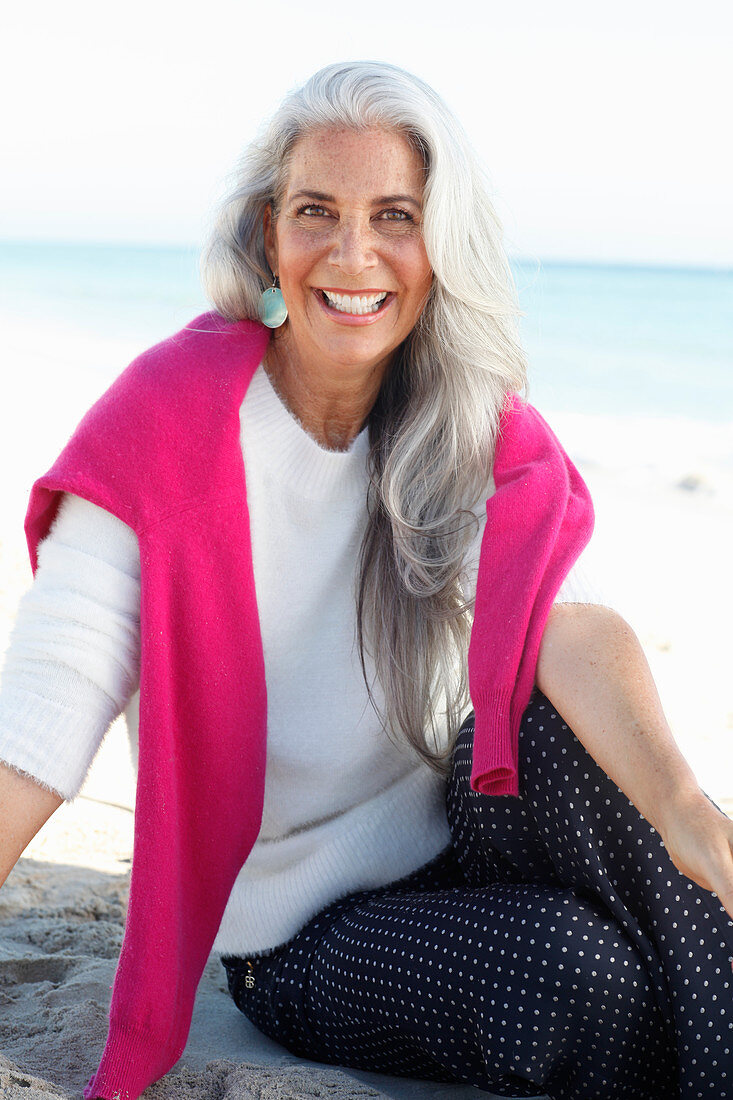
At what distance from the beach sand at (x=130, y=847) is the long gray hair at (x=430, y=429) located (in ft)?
0.92

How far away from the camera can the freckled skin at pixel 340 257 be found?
6.03ft

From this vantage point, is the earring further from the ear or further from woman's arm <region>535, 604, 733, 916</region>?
woman's arm <region>535, 604, 733, 916</region>

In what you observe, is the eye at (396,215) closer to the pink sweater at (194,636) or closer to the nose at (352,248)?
the nose at (352,248)

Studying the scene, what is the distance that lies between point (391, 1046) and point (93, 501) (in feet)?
3.20

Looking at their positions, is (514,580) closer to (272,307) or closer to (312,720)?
(312,720)

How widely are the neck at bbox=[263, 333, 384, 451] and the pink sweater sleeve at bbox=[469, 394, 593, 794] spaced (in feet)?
0.95

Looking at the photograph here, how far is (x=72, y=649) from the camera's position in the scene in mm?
1626

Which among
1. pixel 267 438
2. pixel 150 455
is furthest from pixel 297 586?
pixel 150 455

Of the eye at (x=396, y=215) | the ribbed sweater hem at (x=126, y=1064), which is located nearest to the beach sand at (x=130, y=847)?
the ribbed sweater hem at (x=126, y=1064)

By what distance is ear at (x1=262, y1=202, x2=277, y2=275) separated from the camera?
2.03 m

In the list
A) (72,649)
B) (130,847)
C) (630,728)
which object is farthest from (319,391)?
(130,847)

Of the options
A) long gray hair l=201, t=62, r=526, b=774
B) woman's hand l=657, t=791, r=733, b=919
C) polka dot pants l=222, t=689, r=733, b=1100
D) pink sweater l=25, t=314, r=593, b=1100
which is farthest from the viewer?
long gray hair l=201, t=62, r=526, b=774

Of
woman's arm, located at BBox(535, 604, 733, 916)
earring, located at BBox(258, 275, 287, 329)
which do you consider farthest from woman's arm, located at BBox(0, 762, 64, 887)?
earring, located at BBox(258, 275, 287, 329)

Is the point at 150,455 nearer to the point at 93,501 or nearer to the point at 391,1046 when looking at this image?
the point at 93,501
